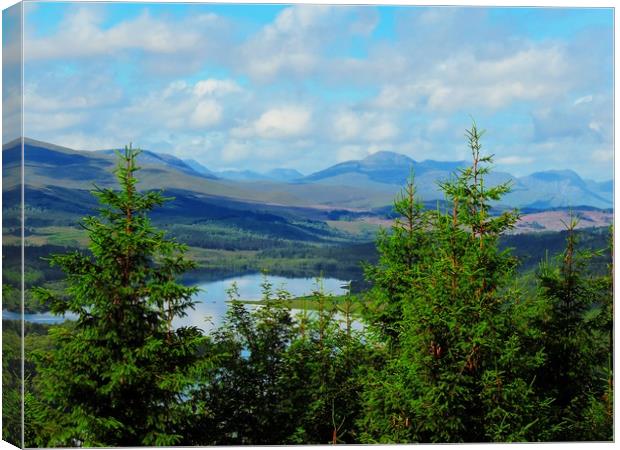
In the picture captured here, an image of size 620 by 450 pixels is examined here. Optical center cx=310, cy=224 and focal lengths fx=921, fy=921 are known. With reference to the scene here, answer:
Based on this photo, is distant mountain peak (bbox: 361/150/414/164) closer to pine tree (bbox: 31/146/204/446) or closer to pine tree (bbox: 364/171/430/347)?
pine tree (bbox: 364/171/430/347)

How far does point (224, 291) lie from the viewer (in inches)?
341

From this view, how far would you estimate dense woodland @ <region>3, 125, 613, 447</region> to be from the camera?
7.20 m

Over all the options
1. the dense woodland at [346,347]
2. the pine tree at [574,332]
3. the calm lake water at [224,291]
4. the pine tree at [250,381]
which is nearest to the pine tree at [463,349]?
the dense woodland at [346,347]

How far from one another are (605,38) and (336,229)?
331 cm

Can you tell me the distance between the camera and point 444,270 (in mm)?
7695

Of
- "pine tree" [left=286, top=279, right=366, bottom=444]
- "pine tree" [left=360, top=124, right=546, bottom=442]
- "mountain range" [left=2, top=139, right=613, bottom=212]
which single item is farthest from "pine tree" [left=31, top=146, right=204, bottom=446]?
"pine tree" [left=360, top=124, right=546, bottom=442]

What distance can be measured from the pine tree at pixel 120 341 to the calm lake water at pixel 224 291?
0.30 metres

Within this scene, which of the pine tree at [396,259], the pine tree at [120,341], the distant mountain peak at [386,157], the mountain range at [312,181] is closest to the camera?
the pine tree at [120,341]

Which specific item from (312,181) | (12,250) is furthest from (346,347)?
(12,250)

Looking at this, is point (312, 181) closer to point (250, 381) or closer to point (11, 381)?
point (250, 381)

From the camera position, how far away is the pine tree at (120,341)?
23.4 feet

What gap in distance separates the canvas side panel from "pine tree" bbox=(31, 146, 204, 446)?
254 millimetres

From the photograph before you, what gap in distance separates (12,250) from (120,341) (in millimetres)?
1087

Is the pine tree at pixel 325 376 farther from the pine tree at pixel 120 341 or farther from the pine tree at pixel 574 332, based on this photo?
the pine tree at pixel 574 332
